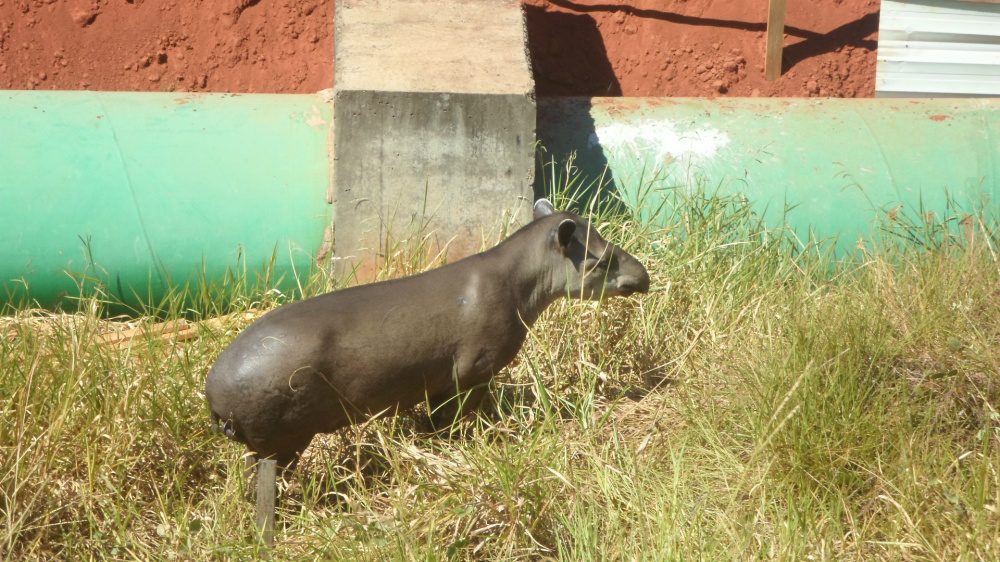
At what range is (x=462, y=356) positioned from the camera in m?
3.78

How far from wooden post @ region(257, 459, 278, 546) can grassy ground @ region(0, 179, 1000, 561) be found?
0.09 m

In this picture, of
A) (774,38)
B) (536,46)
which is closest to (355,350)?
(536,46)

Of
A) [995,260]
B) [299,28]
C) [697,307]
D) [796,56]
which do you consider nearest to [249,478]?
[697,307]

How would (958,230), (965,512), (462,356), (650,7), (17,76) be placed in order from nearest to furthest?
1. (965,512)
2. (462,356)
3. (958,230)
4. (17,76)
5. (650,7)

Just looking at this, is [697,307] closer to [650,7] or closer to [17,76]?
[650,7]

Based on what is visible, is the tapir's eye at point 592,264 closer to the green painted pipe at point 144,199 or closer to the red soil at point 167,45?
the green painted pipe at point 144,199

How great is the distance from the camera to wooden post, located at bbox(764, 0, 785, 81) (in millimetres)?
7727

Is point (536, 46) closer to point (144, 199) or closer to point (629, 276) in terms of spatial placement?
point (144, 199)

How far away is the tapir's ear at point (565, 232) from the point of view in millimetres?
3861

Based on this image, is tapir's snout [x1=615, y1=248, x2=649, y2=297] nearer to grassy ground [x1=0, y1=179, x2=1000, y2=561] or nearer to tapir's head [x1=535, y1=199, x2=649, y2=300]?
tapir's head [x1=535, y1=199, x2=649, y2=300]

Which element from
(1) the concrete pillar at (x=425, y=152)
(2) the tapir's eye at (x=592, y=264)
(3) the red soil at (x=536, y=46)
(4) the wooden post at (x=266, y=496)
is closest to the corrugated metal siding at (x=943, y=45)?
(3) the red soil at (x=536, y=46)

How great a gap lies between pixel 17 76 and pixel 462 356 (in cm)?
564

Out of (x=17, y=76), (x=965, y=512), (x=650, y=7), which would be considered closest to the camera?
(x=965, y=512)

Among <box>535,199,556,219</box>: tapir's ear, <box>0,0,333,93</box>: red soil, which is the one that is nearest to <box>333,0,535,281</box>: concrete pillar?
<box>535,199,556,219</box>: tapir's ear
